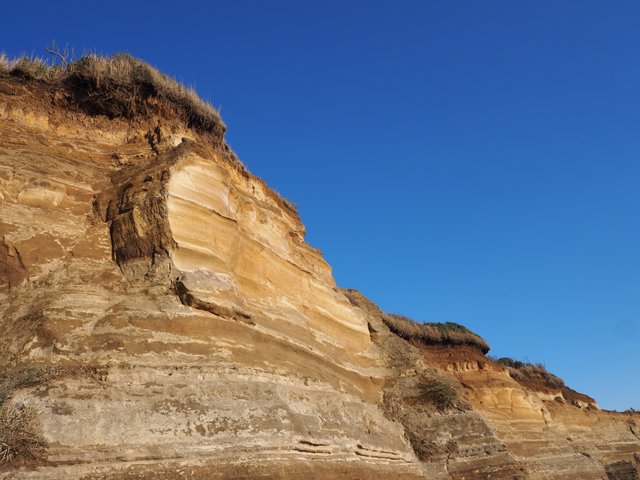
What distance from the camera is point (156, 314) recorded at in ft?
23.7

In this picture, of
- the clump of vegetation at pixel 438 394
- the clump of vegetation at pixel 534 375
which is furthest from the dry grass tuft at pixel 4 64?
the clump of vegetation at pixel 534 375

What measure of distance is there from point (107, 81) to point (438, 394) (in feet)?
39.6

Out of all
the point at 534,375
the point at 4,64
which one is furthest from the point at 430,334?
the point at 4,64

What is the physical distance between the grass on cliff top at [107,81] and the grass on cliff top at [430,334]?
14.1 meters

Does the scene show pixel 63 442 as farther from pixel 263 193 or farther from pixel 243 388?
pixel 263 193

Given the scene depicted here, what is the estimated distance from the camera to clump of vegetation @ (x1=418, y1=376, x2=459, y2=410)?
15.3 meters

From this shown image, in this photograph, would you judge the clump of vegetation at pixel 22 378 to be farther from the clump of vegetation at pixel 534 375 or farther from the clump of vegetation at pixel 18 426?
the clump of vegetation at pixel 534 375

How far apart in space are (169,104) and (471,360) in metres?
17.4

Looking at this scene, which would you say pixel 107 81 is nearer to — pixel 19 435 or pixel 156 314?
pixel 156 314

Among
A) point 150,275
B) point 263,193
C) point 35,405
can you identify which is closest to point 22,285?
point 150,275

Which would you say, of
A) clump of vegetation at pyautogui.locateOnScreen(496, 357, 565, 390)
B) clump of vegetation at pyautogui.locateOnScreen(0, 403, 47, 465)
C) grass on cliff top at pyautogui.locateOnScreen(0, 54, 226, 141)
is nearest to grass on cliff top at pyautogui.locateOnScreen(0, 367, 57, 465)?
clump of vegetation at pyautogui.locateOnScreen(0, 403, 47, 465)

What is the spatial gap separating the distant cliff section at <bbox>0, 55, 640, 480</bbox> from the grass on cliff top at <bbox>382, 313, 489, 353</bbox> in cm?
837

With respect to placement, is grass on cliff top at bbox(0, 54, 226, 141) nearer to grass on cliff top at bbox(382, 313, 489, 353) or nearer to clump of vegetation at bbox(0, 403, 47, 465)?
clump of vegetation at bbox(0, 403, 47, 465)

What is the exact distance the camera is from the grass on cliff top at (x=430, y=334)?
73.8ft
